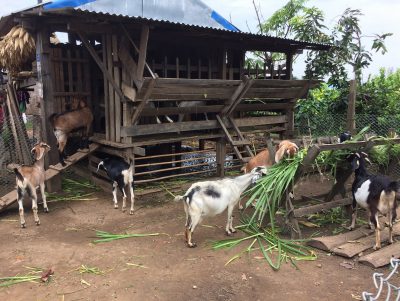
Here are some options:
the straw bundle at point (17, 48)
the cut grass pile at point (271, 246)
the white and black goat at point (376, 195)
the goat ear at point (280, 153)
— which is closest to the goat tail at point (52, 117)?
the straw bundle at point (17, 48)

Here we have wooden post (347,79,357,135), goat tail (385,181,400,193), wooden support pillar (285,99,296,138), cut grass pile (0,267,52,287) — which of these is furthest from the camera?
wooden support pillar (285,99,296,138)

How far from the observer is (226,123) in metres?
9.22

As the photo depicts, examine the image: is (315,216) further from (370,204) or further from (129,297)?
(129,297)

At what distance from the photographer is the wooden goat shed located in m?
7.04

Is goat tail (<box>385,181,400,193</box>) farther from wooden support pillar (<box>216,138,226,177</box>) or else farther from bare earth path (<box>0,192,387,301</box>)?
wooden support pillar (<box>216,138,226,177</box>)

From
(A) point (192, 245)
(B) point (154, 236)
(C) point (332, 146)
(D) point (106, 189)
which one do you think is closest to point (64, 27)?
(D) point (106, 189)

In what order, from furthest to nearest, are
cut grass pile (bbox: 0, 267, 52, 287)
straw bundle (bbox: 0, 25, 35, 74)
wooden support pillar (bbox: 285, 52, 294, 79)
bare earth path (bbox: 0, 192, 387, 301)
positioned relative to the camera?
wooden support pillar (bbox: 285, 52, 294, 79), straw bundle (bbox: 0, 25, 35, 74), cut grass pile (bbox: 0, 267, 52, 287), bare earth path (bbox: 0, 192, 387, 301)

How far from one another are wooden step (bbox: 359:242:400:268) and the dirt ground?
3.5 inches

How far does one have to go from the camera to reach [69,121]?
7910 mm

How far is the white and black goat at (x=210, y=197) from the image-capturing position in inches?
207

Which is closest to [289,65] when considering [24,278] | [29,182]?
[29,182]

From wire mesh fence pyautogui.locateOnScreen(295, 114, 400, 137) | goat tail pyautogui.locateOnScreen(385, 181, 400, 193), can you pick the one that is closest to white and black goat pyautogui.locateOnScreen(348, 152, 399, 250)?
goat tail pyautogui.locateOnScreen(385, 181, 400, 193)

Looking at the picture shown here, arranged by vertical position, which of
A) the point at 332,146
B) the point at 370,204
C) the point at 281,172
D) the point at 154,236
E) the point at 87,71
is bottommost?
the point at 154,236

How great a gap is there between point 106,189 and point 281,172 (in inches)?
177
